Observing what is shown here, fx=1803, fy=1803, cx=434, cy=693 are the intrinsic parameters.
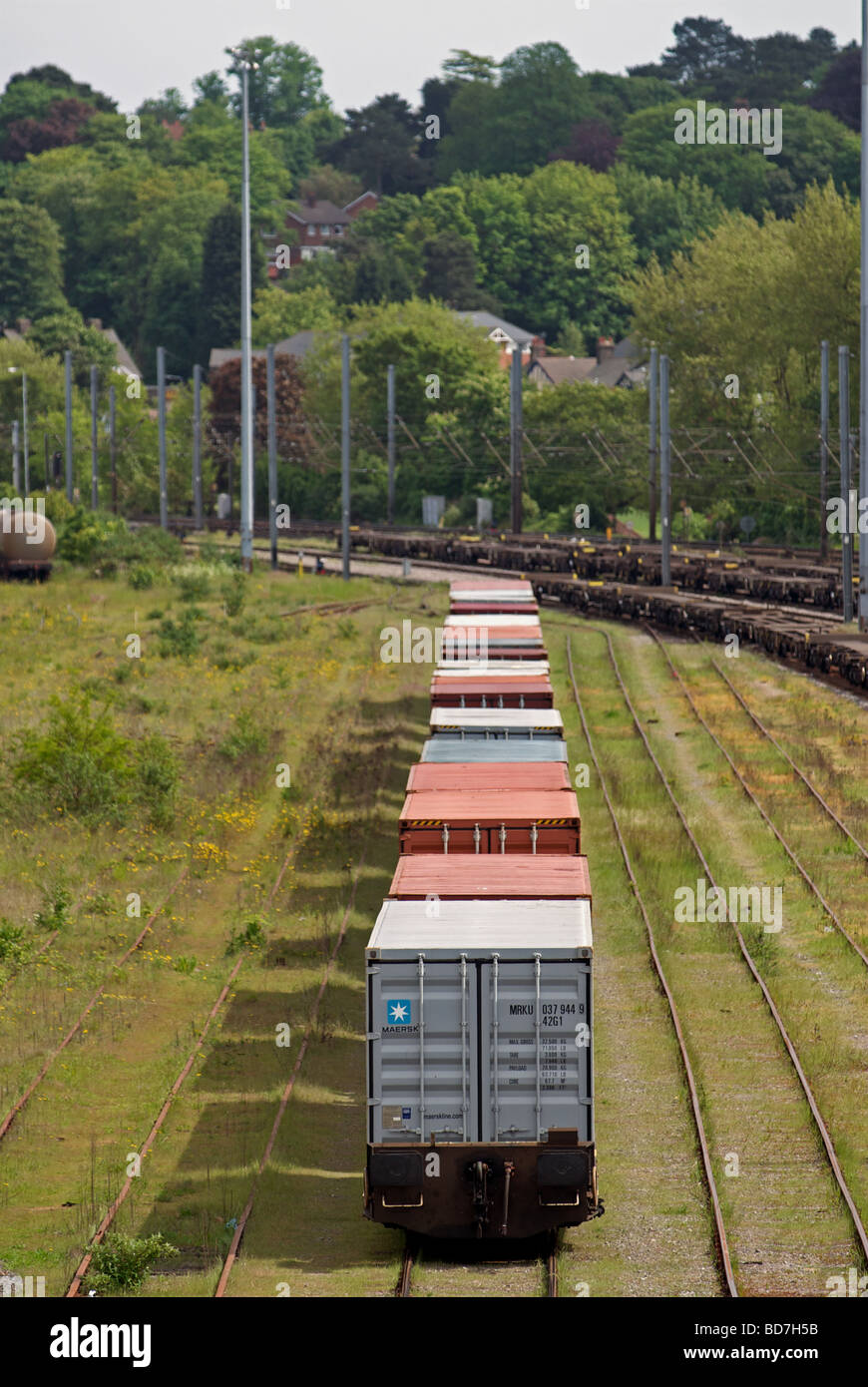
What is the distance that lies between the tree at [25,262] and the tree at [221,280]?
1649 centimetres

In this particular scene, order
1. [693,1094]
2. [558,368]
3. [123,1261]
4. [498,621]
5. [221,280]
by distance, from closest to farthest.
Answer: [123,1261]
[693,1094]
[498,621]
[558,368]
[221,280]

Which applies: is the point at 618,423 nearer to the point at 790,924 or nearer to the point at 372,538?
the point at 372,538

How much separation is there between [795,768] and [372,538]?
57275 mm

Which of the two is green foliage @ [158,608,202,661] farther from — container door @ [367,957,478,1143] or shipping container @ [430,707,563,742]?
container door @ [367,957,478,1143]

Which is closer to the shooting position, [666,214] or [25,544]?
[25,544]

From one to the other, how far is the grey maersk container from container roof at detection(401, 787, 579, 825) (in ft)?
16.2

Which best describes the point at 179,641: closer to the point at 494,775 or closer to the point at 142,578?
the point at 142,578

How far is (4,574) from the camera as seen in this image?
6694cm

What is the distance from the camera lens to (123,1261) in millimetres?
14898

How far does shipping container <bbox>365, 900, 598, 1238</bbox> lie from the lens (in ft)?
50.2

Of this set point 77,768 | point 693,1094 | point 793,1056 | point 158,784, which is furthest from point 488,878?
point 77,768

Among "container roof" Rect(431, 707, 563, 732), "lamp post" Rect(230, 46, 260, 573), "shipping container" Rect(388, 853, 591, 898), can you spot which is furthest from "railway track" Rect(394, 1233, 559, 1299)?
"lamp post" Rect(230, 46, 260, 573)

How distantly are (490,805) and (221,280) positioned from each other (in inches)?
6787

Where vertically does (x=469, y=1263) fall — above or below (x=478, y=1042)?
below
